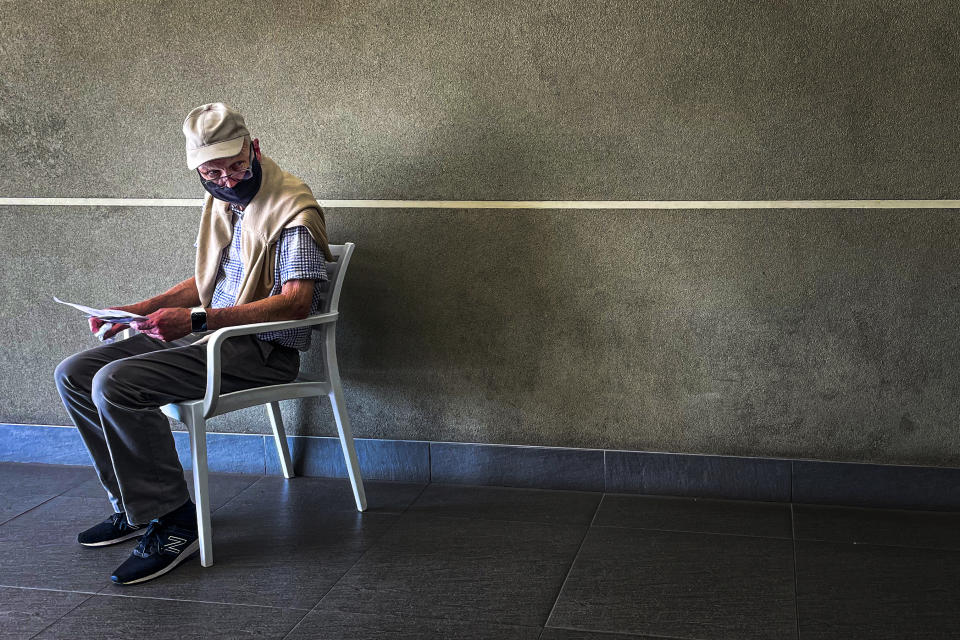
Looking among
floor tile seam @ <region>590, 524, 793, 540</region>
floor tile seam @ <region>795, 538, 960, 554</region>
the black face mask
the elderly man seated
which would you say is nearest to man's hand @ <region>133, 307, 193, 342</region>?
the elderly man seated

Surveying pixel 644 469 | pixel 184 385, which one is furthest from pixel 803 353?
pixel 184 385

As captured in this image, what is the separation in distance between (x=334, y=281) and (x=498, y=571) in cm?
110

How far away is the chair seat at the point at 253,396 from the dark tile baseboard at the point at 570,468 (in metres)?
0.55

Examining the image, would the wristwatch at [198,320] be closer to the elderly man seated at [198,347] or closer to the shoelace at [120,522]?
the elderly man seated at [198,347]

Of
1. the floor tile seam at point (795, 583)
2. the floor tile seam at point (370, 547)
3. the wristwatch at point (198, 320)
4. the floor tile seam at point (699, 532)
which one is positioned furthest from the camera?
the floor tile seam at point (699, 532)

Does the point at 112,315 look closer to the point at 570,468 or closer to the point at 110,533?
the point at 110,533

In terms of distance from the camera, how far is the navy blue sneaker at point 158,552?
8.43 ft

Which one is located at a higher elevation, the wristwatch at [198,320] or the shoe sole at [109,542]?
the wristwatch at [198,320]

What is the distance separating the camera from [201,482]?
263 cm

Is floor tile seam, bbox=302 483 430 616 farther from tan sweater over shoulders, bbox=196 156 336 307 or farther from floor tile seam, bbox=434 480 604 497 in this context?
tan sweater over shoulders, bbox=196 156 336 307

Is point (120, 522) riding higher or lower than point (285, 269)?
lower

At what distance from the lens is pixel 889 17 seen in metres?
2.80

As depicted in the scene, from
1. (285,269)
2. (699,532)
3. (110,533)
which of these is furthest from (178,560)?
(699,532)

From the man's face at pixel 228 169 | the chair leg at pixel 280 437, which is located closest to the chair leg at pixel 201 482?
the chair leg at pixel 280 437
